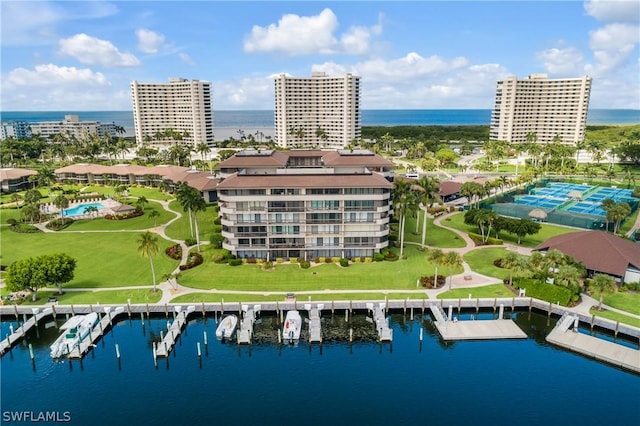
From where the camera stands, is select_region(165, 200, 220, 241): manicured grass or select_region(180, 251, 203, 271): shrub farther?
select_region(165, 200, 220, 241): manicured grass

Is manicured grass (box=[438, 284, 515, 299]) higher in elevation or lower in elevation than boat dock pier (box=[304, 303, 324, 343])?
higher

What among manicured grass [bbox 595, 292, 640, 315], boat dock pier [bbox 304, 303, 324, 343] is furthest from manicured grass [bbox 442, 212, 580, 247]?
boat dock pier [bbox 304, 303, 324, 343]

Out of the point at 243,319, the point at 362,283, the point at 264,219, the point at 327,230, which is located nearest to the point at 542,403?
the point at 362,283

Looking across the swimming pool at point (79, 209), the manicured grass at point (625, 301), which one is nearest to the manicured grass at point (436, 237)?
the manicured grass at point (625, 301)

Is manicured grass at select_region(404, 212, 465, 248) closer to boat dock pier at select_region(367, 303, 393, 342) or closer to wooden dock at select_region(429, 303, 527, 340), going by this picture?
wooden dock at select_region(429, 303, 527, 340)

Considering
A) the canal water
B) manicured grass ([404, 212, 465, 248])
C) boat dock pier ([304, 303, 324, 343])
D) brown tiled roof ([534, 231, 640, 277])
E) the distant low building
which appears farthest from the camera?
manicured grass ([404, 212, 465, 248])

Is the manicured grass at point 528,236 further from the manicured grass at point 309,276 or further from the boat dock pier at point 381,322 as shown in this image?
the boat dock pier at point 381,322
